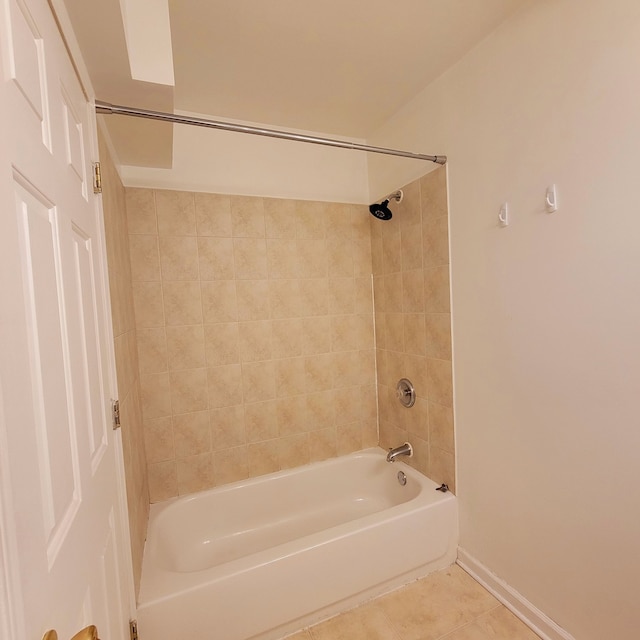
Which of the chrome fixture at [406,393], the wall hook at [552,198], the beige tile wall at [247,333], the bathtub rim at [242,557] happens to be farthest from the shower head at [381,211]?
the bathtub rim at [242,557]

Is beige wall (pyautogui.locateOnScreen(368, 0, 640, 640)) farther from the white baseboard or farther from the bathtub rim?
the bathtub rim

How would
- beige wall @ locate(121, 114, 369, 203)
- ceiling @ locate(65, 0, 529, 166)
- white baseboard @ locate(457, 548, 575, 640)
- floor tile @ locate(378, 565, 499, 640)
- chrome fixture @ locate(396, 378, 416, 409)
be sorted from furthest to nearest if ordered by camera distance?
chrome fixture @ locate(396, 378, 416, 409)
beige wall @ locate(121, 114, 369, 203)
floor tile @ locate(378, 565, 499, 640)
white baseboard @ locate(457, 548, 575, 640)
ceiling @ locate(65, 0, 529, 166)

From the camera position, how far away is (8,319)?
1.52 ft

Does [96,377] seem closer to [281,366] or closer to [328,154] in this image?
[281,366]

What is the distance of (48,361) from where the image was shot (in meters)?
0.62

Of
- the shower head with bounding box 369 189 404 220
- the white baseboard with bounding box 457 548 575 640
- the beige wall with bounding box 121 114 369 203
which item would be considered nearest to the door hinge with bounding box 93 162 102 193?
the beige wall with bounding box 121 114 369 203

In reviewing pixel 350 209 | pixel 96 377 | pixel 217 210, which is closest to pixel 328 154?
pixel 350 209

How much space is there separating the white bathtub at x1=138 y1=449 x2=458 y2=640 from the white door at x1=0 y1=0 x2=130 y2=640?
15.3 inches

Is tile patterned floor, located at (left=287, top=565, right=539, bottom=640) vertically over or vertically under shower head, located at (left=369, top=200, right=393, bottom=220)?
under

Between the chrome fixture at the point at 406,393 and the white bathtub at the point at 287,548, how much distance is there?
41 cm

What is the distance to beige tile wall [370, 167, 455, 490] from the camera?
1.87m

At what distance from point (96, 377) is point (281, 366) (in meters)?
1.33

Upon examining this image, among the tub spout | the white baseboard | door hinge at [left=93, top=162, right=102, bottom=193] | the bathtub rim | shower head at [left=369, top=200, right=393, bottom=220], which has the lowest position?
the white baseboard

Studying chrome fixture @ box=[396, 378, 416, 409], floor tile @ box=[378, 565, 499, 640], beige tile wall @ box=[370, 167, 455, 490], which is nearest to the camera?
floor tile @ box=[378, 565, 499, 640]
